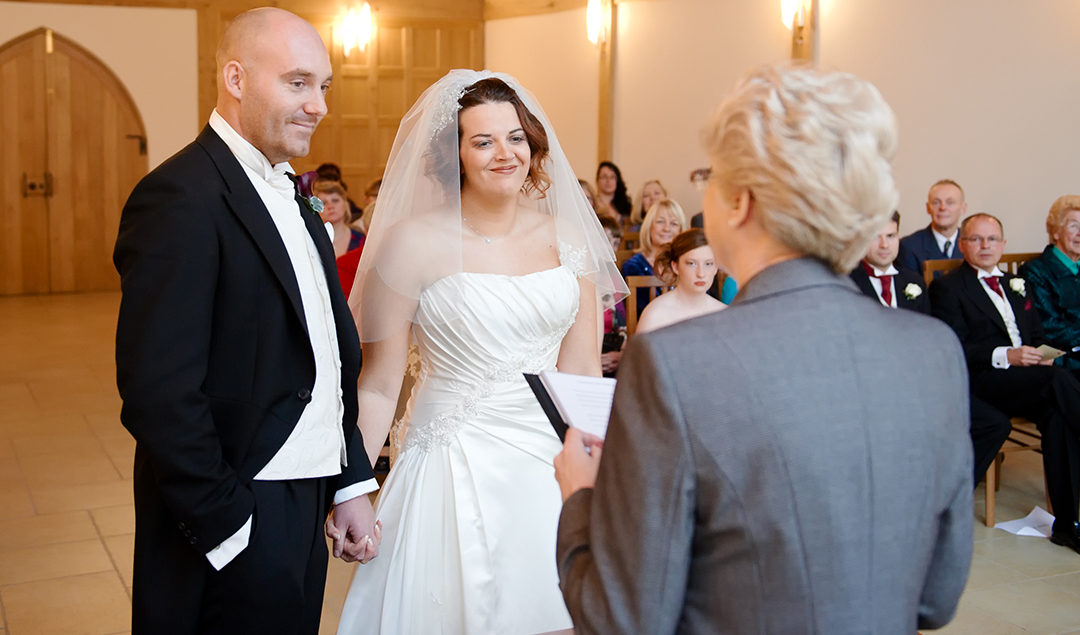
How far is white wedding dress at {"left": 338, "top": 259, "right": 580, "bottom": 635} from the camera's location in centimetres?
231

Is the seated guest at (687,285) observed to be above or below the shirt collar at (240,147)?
below

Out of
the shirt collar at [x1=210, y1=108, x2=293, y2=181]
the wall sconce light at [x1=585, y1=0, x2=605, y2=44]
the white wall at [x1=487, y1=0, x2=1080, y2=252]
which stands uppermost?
the wall sconce light at [x1=585, y1=0, x2=605, y2=44]

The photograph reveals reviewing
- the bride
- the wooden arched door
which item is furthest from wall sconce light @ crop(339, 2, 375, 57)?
the bride

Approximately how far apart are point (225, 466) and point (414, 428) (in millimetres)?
883

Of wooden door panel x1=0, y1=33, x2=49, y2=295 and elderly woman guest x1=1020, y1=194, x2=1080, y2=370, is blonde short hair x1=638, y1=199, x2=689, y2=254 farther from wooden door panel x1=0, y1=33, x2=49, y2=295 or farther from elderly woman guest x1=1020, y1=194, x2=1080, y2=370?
wooden door panel x1=0, y1=33, x2=49, y2=295

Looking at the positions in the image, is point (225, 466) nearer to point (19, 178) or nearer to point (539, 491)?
point (539, 491)

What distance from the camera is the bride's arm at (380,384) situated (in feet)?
7.95

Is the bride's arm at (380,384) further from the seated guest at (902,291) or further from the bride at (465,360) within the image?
the seated guest at (902,291)

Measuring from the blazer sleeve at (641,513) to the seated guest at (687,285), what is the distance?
3101mm

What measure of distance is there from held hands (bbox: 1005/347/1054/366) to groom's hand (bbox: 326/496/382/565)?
145 inches

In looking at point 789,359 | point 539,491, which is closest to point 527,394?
point 539,491

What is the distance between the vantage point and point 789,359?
108 cm

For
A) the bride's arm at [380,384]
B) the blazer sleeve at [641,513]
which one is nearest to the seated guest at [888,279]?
the bride's arm at [380,384]

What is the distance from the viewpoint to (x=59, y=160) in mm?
11227
